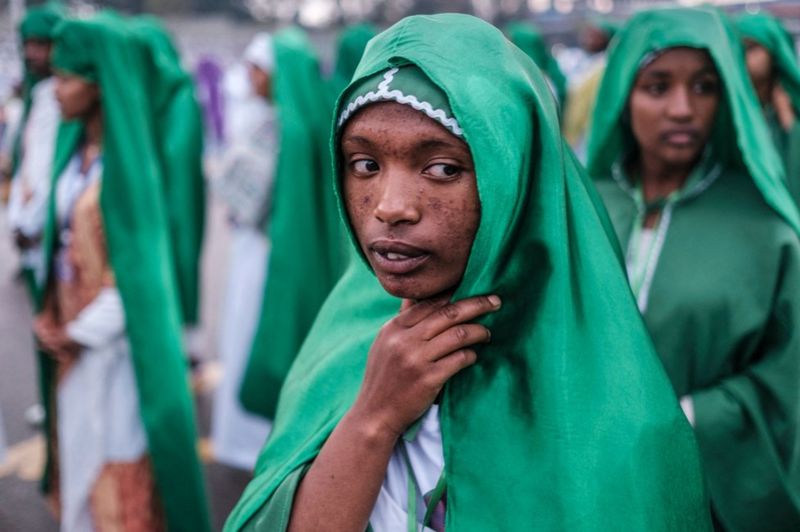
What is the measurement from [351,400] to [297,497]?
216 millimetres

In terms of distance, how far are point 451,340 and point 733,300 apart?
1184 mm

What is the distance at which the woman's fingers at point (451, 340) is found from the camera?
1229 millimetres

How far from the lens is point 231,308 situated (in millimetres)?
4844

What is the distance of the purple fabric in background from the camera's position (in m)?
17.7

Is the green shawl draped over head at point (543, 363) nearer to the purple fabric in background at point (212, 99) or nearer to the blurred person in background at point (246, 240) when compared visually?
the blurred person in background at point (246, 240)

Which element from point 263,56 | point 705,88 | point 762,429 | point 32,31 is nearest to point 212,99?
point 32,31

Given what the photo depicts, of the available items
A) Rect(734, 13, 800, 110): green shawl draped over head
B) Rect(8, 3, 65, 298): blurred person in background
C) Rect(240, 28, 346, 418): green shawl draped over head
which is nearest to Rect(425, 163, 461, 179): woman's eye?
Rect(734, 13, 800, 110): green shawl draped over head

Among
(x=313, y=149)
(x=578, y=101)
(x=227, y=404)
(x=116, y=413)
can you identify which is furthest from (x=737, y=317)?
(x=578, y=101)

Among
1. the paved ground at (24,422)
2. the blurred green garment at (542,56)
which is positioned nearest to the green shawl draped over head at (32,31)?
the paved ground at (24,422)

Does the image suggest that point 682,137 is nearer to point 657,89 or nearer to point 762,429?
point 657,89

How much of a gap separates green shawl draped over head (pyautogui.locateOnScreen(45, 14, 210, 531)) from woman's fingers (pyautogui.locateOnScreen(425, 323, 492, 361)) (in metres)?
2.04

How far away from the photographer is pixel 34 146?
4527mm

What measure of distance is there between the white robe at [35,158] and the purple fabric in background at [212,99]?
42.3 feet

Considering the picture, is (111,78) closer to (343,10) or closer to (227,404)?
(227,404)
